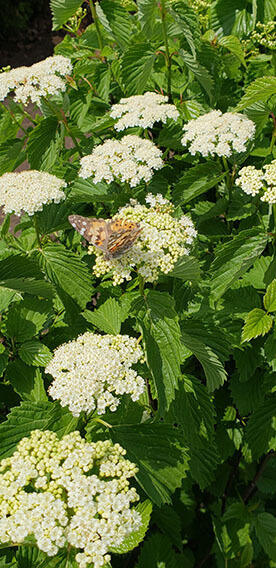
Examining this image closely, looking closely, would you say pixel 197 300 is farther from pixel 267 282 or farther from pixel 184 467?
→ pixel 184 467

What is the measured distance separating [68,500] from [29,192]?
4.71 ft

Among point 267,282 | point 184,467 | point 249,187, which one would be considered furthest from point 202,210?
point 184,467

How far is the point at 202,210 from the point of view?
282cm

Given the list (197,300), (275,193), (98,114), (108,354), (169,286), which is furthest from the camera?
(98,114)

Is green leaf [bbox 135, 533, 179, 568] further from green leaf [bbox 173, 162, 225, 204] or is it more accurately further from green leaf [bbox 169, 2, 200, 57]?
green leaf [bbox 169, 2, 200, 57]

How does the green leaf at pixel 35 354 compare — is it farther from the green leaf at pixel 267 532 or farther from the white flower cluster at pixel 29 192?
the green leaf at pixel 267 532

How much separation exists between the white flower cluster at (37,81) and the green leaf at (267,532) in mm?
2670

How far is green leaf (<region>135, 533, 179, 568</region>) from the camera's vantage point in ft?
8.57

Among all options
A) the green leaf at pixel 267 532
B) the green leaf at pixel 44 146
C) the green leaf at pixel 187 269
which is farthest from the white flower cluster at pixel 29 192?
the green leaf at pixel 267 532

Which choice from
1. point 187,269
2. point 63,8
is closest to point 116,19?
point 63,8

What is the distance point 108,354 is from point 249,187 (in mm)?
1082

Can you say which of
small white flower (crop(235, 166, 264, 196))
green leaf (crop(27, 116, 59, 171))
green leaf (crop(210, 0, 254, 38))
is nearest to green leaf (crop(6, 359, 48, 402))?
green leaf (crop(27, 116, 59, 171))

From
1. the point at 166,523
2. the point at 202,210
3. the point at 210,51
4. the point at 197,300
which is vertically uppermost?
the point at 210,51

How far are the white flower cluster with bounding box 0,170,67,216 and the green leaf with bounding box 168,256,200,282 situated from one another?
2.41 ft
